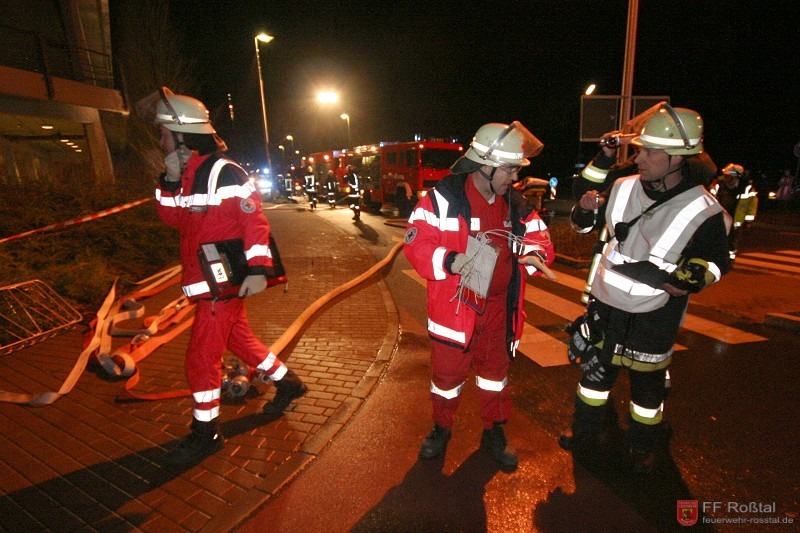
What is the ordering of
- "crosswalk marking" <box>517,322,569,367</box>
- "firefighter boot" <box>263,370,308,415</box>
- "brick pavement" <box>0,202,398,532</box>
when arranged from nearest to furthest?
"brick pavement" <box>0,202,398,532</box>
"firefighter boot" <box>263,370,308,415</box>
"crosswalk marking" <box>517,322,569,367</box>

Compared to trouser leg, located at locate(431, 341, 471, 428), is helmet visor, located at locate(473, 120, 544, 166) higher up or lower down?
higher up

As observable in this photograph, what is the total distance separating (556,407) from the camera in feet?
12.0

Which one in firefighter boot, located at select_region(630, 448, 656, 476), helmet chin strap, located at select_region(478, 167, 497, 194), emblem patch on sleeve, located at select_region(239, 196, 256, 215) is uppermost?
helmet chin strap, located at select_region(478, 167, 497, 194)

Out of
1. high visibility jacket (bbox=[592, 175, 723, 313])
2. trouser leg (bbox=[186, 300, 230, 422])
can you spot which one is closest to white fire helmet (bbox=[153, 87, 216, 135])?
trouser leg (bbox=[186, 300, 230, 422])

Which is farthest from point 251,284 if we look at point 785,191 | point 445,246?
point 785,191

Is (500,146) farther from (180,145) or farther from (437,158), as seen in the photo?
(437,158)

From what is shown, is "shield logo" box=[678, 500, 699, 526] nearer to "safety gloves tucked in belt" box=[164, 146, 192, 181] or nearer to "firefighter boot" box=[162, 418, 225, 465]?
"firefighter boot" box=[162, 418, 225, 465]

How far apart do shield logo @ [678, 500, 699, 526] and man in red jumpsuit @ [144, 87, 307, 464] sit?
9.18 feet

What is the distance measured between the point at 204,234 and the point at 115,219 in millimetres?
6125

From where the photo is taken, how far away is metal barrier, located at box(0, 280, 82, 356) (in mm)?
4672

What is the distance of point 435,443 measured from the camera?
3.00m

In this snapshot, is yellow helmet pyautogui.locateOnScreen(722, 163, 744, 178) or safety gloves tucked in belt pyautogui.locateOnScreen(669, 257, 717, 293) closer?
safety gloves tucked in belt pyautogui.locateOnScreen(669, 257, 717, 293)

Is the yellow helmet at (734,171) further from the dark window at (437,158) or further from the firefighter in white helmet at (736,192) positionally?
the dark window at (437,158)

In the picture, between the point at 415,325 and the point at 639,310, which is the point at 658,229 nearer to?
the point at 639,310
